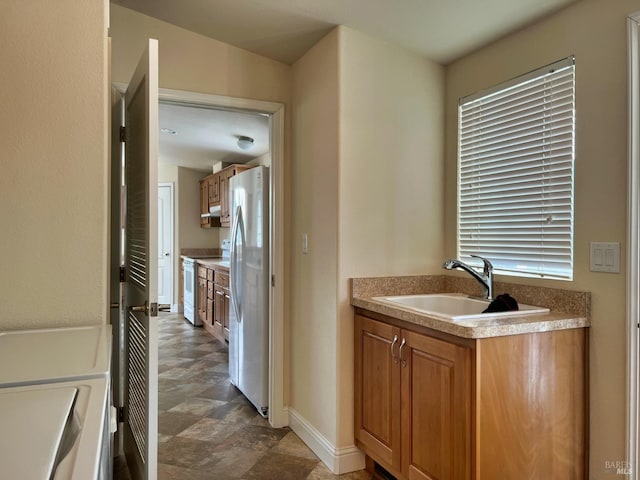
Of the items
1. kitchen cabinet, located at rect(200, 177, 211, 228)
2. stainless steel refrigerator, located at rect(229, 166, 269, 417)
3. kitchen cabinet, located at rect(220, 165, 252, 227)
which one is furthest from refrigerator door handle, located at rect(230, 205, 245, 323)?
kitchen cabinet, located at rect(200, 177, 211, 228)

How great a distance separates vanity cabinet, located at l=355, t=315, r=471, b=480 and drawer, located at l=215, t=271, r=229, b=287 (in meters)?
2.66

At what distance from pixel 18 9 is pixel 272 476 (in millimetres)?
2294

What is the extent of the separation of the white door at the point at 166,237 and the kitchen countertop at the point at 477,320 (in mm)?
5527

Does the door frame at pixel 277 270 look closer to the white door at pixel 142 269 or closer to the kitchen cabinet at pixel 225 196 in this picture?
the white door at pixel 142 269

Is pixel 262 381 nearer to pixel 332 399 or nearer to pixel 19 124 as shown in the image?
pixel 332 399

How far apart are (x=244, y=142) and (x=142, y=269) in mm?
3085

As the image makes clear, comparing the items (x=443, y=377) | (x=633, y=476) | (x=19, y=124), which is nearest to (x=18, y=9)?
(x=19, y=124)

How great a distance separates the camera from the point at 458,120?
2.60 meters

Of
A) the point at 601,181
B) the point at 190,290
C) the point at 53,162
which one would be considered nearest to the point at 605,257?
the point at 601,181

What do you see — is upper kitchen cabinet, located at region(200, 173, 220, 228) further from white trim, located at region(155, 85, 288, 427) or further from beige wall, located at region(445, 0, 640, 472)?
beige wall, located at region(445, 0, 640, 472)

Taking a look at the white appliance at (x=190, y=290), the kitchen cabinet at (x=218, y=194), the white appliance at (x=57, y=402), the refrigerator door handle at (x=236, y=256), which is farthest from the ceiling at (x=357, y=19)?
the white appliance at (x=190, y=290)

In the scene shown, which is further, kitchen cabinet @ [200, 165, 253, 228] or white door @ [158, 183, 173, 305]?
white door @ [158, 183, 173, 305]

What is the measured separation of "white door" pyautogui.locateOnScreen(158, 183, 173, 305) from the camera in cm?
726

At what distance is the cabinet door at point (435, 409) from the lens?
1.66 metres
